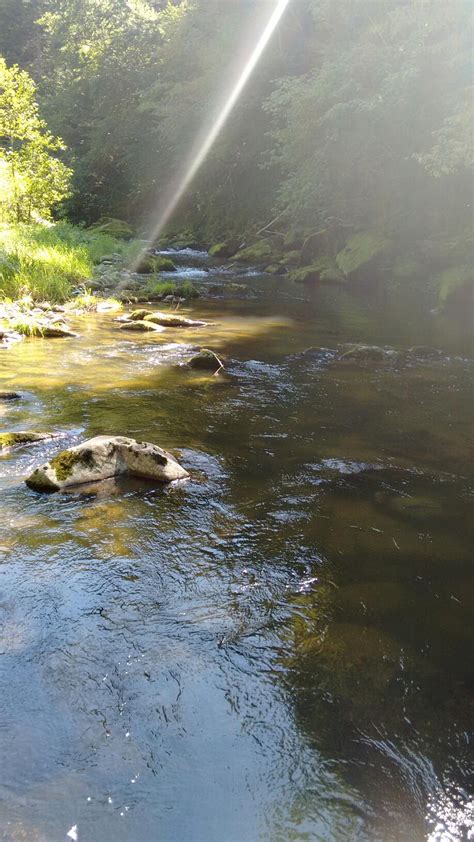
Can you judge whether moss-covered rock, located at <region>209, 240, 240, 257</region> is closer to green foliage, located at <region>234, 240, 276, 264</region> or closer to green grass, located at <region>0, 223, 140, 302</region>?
green foliage, located at <region>234, 240, 276, 264</region>

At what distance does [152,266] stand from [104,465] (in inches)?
578

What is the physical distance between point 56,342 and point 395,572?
7.13 metres

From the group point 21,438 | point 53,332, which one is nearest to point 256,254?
point 53,332

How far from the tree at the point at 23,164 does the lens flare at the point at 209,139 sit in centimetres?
323

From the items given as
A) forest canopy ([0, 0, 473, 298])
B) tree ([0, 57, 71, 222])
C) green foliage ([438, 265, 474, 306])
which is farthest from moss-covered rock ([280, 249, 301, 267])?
tree ([0, 57, 71, 222])

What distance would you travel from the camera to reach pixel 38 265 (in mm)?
12445

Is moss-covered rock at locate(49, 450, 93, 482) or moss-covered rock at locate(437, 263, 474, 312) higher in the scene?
moss-covered rock at locate(49, 450, 93, 482)

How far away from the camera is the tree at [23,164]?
15.1 m

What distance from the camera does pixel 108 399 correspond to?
645 centimetres

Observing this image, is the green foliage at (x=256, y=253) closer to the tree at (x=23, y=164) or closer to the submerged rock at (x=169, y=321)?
the tree at (x=23, y=164)

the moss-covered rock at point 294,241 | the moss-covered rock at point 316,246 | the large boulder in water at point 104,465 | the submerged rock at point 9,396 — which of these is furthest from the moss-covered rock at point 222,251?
the large boulder in water at point 104,465

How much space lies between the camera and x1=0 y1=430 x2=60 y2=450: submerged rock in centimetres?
500

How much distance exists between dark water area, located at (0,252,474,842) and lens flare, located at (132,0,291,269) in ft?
47.3

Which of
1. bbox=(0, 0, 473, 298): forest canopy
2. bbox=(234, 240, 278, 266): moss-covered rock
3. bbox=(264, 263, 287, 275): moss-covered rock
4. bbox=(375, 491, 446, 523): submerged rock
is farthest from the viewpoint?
bbox=(234, 240, 278, 266): moss-covered rock
